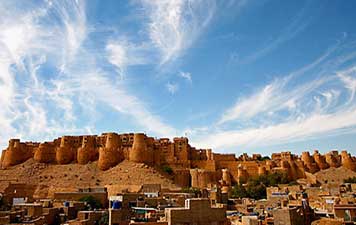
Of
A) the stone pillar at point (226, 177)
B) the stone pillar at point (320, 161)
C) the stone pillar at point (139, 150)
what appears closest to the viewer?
the stone pillar at point (226, 177)

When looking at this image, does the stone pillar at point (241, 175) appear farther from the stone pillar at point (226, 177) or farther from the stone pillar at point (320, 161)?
the stone pillar at point (320, 161)

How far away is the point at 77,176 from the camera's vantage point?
36.1 m

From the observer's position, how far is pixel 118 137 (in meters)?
39.5

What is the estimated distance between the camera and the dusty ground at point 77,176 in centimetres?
3341

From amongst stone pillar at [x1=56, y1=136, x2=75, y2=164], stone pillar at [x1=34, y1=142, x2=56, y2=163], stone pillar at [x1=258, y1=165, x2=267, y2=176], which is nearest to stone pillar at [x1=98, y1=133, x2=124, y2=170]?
stone pillar at [x1=56, y1=136, x2=75, y2=164]

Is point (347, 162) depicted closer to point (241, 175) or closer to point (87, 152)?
point (241, 175)

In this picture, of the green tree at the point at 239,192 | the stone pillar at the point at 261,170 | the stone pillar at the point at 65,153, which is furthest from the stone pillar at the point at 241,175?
the stone pillar at the point at 65,153

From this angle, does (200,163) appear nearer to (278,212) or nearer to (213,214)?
(278,212)

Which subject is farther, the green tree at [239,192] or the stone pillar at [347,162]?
the stone pillar at [347,162]

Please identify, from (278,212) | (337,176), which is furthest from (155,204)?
(337,176)

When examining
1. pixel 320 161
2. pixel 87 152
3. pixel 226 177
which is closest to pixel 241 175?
pixel 226 177

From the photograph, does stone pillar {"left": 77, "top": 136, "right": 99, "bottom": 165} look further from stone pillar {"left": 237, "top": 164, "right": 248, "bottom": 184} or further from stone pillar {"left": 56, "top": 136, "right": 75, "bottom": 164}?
stone pillar {"left": 237, "top": 164, "right": 248, "bottom": 184}

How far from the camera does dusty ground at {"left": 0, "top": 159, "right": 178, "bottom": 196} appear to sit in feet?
110

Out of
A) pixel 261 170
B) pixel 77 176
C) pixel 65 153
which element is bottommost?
pixel 77 176
